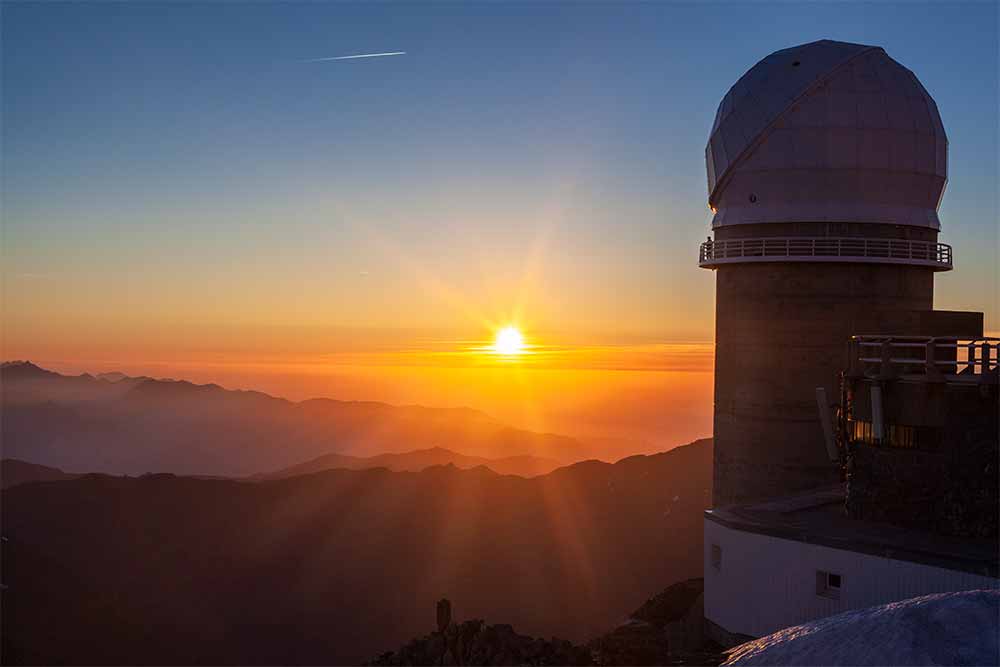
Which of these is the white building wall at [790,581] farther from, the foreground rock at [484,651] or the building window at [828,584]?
the foreground rock at [484,651]

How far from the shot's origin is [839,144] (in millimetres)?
28266

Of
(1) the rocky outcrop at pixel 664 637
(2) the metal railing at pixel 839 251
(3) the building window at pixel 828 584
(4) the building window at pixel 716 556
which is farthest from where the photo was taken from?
(2) the metal railing at pixel 839 251

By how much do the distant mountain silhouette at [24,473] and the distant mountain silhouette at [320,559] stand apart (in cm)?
2415

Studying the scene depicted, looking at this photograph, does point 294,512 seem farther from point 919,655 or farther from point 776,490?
point 919,655

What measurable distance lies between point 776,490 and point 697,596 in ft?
15.0

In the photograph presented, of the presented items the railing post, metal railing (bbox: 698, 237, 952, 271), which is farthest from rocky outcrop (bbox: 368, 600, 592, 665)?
metal railing (bbox: 698, 237, 952, 271)

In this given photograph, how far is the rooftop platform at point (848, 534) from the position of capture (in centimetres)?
1791

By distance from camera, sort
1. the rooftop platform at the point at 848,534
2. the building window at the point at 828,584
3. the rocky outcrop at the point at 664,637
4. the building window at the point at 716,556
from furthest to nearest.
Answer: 1. the rocky outcrop at the point at 664,637
2. the building window at the point at 716,556
3. the building window at the point at 828,584
4. the rooftop platform at the point at 848,534

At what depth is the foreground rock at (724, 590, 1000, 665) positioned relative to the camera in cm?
1087

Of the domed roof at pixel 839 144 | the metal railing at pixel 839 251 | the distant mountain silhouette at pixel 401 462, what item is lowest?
the distant mountain silhouette at pixel 401 462

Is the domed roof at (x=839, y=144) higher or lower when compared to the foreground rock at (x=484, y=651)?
higher

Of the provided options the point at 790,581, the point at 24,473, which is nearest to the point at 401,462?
the point at 24,473

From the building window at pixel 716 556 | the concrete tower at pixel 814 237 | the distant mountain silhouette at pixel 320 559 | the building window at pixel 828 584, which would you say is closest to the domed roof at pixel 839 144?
the concrete tower at pixel 814 237

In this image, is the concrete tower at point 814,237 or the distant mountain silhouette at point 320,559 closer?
the concrete tower at point 814,237
